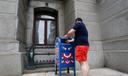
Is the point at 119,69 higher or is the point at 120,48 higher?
the point at 120,48

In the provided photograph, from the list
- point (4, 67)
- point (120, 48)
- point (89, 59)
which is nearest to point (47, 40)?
point (89, 59)

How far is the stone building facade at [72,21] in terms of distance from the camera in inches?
133

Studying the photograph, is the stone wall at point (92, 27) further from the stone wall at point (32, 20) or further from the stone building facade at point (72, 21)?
the stone wall at point (32, 20)

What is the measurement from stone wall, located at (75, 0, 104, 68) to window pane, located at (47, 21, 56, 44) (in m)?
1.76

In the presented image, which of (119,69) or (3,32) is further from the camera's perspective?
(119,69)

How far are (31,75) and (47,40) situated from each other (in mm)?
2377

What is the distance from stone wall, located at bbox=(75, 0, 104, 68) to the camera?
170 inches

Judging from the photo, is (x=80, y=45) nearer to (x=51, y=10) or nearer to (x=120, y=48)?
(x=120, y=48)

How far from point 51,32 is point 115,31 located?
9.51ft

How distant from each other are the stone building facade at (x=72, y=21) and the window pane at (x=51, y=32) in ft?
0.71

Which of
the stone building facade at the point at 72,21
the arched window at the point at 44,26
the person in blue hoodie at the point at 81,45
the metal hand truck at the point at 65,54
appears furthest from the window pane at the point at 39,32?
the person in blue hoodie at the point at 81,45

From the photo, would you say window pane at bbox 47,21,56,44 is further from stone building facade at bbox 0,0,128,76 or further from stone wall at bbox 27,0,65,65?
stone wall at bbox 27,0,65,65

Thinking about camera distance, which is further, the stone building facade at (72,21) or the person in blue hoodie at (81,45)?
the stone building facade at (72,21)

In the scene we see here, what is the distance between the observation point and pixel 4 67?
127 inches
